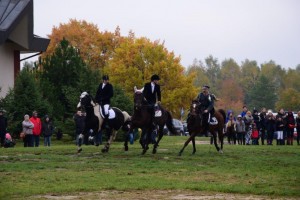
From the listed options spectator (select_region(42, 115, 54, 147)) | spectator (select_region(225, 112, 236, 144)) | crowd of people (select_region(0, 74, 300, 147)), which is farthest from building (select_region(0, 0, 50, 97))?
spectator (select_region(225, 112, 236, 144))

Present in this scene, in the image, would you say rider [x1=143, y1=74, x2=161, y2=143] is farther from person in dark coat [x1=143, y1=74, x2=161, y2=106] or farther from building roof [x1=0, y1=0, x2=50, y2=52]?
building roof [x1=0, y1=0, x2=50, y2=52]

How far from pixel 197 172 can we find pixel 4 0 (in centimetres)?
3644

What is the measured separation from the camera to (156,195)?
13.8 metres

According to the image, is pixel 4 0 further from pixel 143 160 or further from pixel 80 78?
pixel 143 160

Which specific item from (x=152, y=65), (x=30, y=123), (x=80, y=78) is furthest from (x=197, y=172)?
(x=152, y=65)

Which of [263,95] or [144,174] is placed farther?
[263,95]

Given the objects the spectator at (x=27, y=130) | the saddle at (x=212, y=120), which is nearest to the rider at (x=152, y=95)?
the saddle at (x=212, y=120)

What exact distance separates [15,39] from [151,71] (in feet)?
63.1

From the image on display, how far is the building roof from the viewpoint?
47906 millimetres

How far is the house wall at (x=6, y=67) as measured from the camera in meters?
50.6

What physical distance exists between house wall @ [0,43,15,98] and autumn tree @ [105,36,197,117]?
1596 cm

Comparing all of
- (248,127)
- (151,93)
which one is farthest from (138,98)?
(248,127)

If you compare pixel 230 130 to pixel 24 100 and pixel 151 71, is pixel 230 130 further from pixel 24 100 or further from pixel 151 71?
pixel 151 71

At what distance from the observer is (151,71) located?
67.4 m
